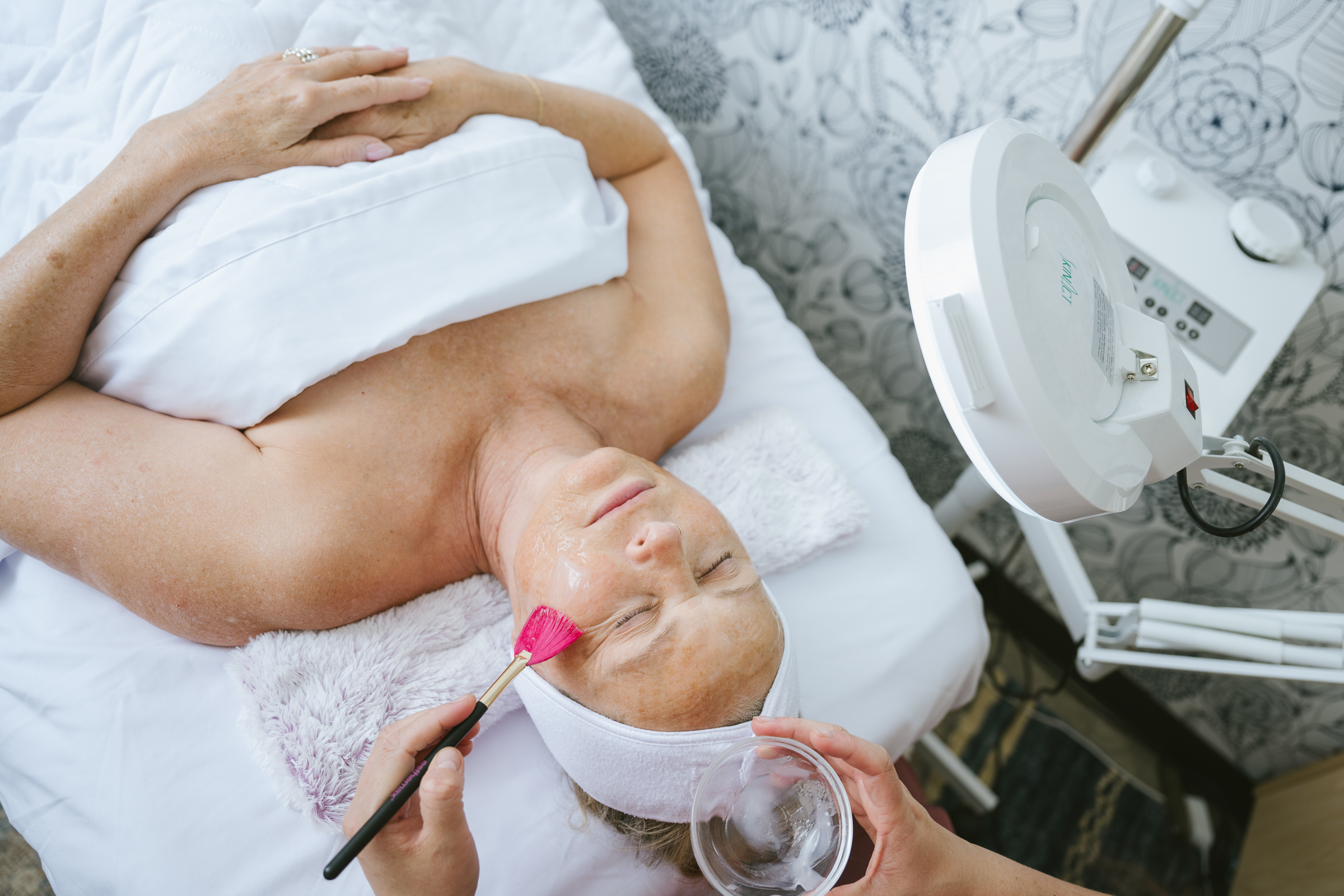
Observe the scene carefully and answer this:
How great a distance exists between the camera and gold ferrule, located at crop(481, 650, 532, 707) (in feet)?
2.51

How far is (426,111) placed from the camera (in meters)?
1.12

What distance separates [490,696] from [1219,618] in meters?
0.88

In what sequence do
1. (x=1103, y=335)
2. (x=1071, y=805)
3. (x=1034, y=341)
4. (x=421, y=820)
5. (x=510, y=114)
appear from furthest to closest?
(x=1071, y=805) → (x=510, y=114) → (x=421, y=820) → (x=1103, y=335) → (x=1034, y=341)

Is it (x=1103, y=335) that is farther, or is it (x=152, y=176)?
(x=152, y=176)

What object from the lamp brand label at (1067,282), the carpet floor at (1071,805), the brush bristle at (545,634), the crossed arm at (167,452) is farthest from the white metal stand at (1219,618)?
the crossed arm at (167,452)

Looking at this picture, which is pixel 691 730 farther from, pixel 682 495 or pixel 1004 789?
pixel 1004 789

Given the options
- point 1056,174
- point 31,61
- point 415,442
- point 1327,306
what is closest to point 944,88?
point 1327,306

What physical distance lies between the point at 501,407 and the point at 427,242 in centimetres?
25

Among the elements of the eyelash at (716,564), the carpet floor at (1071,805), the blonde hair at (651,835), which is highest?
the eyelash at (716,564)

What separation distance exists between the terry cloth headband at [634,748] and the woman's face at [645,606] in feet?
0.05

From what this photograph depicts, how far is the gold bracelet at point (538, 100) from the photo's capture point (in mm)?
1235

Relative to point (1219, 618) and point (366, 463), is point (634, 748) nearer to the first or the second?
point (366, 463)

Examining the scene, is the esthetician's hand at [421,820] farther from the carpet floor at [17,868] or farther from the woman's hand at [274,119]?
the carpet floor at [17,868]

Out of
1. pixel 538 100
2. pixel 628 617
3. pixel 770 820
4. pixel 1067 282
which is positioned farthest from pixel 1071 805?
pixel 538 100
